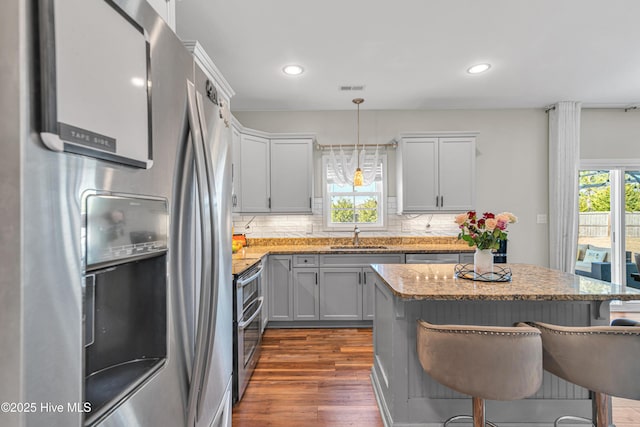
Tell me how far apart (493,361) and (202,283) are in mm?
1220

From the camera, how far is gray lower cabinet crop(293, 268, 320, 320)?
3570mm

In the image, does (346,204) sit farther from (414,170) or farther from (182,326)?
(182,326)

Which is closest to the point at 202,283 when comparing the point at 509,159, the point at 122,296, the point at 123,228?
Result: the point at 122,296

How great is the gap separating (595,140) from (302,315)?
175 inches

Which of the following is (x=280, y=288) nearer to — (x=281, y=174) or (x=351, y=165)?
(x=281, y=174)

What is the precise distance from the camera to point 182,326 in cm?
83

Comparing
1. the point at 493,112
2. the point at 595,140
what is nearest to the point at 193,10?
the point at 493,112

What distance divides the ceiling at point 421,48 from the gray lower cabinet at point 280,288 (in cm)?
194

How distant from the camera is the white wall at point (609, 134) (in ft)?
13.7

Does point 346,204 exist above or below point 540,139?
below

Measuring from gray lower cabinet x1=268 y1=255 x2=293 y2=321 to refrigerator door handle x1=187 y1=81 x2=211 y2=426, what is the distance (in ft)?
8.86

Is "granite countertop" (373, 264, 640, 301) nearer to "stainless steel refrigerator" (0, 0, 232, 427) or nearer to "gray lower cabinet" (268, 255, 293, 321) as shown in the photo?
"stainless steel refrigerator" (0, 0, 232, 427)

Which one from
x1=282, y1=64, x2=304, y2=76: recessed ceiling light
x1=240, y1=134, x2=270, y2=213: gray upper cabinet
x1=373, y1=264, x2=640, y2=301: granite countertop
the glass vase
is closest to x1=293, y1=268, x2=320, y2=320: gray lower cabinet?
x1=240, y1=134, x2=270, y2=213: gray upper cabinet

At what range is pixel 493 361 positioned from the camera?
1324mm
